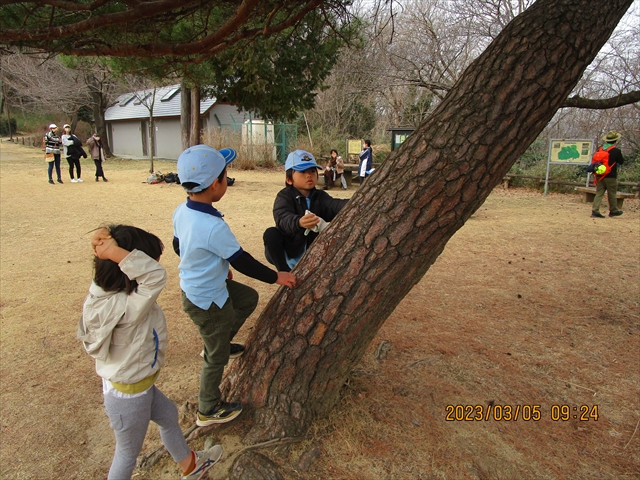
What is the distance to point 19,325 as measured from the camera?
A: 389 centimetres

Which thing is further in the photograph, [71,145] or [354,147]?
[354,147]

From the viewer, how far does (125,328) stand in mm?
1830

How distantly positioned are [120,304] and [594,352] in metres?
3.39

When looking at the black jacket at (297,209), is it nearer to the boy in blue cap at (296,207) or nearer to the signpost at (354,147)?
the boy in blue cap at (296,207)

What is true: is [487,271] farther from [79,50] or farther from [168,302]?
[79,50]

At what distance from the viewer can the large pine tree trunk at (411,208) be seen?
1983 mm

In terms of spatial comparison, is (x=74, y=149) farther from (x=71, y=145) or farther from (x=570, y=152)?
(x=570, y=152)

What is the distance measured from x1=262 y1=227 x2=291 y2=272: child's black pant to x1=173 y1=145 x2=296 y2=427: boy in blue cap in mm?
831

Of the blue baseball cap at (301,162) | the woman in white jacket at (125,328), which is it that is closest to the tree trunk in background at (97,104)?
the blue baseball cap at (301,162)

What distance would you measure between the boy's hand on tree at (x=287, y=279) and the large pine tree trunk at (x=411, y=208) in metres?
0.05

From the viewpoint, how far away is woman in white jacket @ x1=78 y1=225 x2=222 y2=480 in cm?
179

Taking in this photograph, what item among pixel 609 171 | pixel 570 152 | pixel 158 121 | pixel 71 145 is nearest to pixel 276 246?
pixel 609 171

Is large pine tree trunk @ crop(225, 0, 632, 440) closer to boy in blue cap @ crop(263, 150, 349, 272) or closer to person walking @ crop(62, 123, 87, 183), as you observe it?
boy in blue cap @ crop(263, 150, 349, 272)

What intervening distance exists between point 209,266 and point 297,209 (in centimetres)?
110
